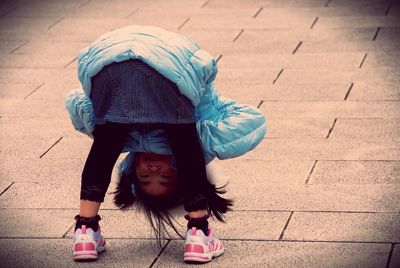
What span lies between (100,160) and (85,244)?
395 mm

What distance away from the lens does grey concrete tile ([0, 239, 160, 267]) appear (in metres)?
4.67

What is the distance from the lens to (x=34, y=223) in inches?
204

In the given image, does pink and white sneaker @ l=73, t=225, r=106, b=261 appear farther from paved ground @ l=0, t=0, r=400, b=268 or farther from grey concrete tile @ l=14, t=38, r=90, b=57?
grey concrete tile @ l=14, t=38, r=90, b=57

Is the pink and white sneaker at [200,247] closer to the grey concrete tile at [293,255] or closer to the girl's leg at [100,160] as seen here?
the grey concrete tile at [293,255]

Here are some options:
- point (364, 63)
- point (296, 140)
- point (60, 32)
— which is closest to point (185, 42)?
point (296, 140)

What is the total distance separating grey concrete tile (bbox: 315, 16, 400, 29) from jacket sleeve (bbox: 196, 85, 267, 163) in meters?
4.41

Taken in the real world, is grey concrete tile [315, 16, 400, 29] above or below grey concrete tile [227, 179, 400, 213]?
below

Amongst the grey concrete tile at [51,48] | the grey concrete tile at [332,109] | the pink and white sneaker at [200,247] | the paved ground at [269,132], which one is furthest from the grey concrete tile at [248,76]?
the pink and white sneaker at [200,247]

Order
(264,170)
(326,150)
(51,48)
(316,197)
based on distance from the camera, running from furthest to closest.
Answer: (51,48) < (326,150) < (264,170) < (316,197)

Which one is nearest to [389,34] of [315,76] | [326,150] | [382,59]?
[382,59]

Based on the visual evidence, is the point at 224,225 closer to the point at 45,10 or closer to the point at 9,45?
the point at 9,45

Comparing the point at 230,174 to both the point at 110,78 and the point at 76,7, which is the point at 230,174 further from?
the point at 76,7

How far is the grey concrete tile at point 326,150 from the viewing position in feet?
19.5

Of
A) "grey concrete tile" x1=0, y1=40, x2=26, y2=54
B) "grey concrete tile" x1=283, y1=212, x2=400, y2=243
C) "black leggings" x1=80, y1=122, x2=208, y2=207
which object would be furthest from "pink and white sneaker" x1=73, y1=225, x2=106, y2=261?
"grey concrete tile" x1=0, y1=40, x2=26, y2=54
